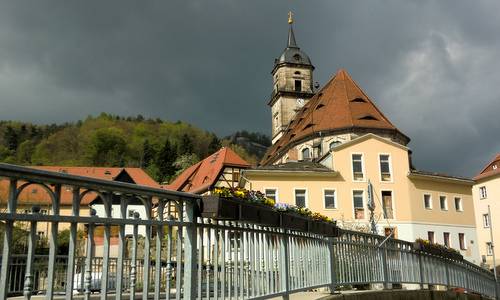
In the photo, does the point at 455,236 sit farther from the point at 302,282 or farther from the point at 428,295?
the point at 302,282

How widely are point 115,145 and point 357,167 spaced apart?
73.4 meters

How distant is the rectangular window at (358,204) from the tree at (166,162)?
205ft

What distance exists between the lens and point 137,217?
4.27 meters

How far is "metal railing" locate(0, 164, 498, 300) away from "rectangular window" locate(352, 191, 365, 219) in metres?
28.4

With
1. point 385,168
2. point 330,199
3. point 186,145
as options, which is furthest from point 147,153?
point 385,168

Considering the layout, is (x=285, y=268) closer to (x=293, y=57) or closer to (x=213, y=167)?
(x=213, y=167)

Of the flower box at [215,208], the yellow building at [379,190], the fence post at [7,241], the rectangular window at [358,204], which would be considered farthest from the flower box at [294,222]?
the rectangular window at [358,204]

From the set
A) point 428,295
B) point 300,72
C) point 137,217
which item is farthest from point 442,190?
point 137,217

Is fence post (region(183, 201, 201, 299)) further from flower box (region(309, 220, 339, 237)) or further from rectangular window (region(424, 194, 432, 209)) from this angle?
rectangular window (region(424, 194, 432, 209))

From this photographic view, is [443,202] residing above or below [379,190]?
below

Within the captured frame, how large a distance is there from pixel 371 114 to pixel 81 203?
4889 cm

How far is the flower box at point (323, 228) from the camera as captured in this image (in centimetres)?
853

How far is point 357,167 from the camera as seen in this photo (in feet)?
134

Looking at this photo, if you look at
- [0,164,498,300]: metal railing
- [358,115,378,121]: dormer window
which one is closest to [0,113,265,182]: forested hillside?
[358,115,378,121]: dormer window
